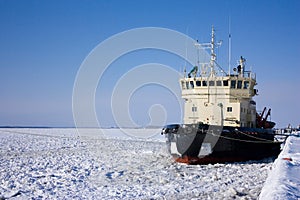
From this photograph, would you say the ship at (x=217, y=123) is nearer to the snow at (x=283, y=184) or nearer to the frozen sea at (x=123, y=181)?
the frozen sea at (x=123, y=181)

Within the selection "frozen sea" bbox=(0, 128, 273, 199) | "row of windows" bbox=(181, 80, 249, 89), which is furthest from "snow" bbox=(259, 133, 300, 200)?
"row of windows" bbox=(181, 80, 249, 89)

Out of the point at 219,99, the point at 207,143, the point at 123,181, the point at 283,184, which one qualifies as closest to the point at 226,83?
the point at 219,99

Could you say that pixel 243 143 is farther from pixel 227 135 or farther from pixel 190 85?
pixel 190 85

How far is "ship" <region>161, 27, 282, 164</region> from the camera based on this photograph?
51.5 ft

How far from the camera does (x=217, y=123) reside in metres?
17.5

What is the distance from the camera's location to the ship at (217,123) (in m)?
15.7

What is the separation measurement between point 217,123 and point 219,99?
1310 millimetres

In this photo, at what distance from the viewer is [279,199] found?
15.9 feet

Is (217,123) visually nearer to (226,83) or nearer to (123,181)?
(226,83)

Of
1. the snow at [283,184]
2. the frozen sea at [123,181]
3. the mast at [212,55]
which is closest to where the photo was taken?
the snow at [283,184]

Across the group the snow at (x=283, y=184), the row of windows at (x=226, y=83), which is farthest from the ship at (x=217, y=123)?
the snow at (x=283, y=184)

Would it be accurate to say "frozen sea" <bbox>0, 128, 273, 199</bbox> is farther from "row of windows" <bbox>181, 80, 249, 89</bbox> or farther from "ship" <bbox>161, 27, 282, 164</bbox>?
"row of windows" <bbox>181, 80, 249, 89</bbox>

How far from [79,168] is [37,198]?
5022 mm

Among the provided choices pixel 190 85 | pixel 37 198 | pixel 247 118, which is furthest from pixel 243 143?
pixel 37 198
